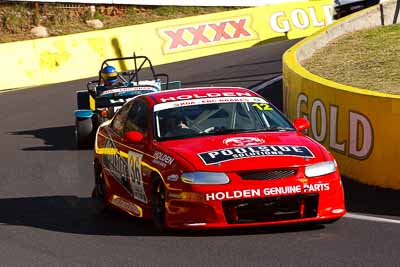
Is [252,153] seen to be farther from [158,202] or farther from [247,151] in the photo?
[158,202]

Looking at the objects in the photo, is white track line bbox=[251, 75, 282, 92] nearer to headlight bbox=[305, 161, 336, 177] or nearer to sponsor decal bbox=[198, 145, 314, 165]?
sponsor decal bbox=[198, 145, 314, 165]

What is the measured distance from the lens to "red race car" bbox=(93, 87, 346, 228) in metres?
9.06

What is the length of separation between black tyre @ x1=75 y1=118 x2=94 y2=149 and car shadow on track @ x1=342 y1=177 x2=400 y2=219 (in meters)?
5.62

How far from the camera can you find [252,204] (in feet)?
29.7

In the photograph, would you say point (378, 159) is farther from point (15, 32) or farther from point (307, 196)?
point (15, 32)

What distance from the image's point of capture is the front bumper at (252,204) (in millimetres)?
9023

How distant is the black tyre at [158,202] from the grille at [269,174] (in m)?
0.81

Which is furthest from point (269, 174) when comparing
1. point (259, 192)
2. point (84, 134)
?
point (84, 134)

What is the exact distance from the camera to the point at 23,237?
9.73 meters

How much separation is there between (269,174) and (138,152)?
5.24 feet

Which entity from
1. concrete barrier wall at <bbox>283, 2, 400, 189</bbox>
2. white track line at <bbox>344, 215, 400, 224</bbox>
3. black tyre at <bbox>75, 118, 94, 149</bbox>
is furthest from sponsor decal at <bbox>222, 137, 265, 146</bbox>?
black tyre at <bbox>75, 118, 94, 149</bbox>

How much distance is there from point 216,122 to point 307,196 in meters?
1.53

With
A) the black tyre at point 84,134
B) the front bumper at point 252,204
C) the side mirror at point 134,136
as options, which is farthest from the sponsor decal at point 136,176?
the black tyre at point 84,134

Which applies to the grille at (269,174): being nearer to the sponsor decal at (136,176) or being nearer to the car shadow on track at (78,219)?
the car shadow on track at (78,219)
